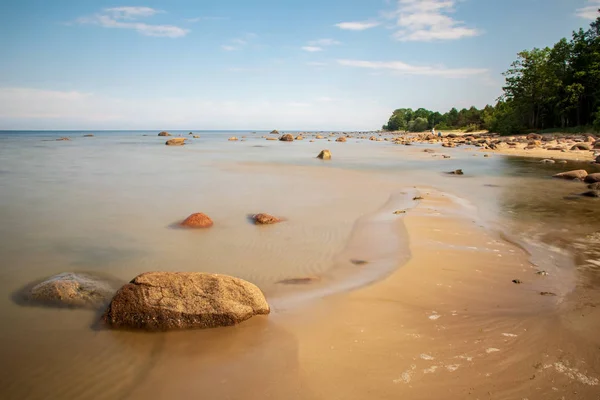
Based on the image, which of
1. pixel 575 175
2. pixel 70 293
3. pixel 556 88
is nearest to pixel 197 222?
pixel 70 293

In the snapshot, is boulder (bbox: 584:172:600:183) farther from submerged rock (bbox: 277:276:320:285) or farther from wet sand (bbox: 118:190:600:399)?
submerged rock (bbox: 277:276:320:285)

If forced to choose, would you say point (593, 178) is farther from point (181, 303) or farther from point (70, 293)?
point (70, 293)

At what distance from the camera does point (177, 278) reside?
4965mm

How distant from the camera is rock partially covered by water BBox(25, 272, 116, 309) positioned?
533 cm

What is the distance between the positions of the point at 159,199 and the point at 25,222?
13.9 feet

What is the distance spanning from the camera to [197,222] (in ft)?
32.0

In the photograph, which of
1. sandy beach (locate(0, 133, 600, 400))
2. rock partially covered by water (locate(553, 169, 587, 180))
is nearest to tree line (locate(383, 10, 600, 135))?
rock partially covered by water (locate(553, 169, 587, 180))

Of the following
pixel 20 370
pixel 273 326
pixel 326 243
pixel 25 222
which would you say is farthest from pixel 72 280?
pixel 25 222

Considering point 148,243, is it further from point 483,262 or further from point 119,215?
point 483,262

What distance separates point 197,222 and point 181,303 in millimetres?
5211

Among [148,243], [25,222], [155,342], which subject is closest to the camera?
[155,342]

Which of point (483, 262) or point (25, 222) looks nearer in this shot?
point (483, 262)

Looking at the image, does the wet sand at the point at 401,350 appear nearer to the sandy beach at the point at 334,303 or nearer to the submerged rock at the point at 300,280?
the sandy beach at the point at 334,303

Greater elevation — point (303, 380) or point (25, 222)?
point (25, 222)
